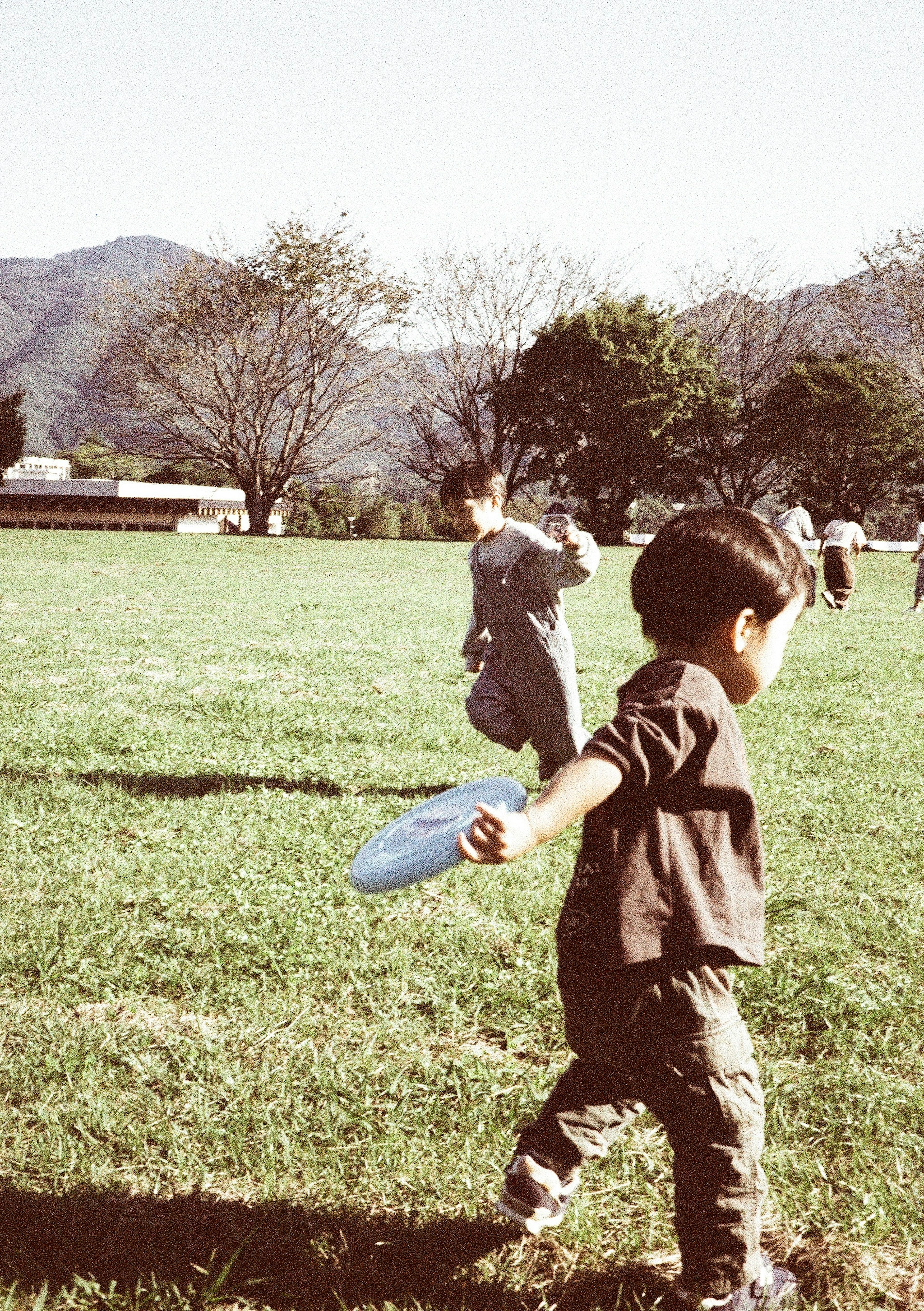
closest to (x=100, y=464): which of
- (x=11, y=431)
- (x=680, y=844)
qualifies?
(x=11, y=431)

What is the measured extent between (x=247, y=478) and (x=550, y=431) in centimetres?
1223

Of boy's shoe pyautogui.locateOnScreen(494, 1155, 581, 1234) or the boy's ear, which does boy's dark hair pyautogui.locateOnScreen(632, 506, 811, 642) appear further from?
boy's shoe pyautogui.locateOnScreen(494, 1155, 581, 1234)

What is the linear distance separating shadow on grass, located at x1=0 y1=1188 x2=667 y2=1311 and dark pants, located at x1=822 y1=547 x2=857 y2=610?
15.4 meters

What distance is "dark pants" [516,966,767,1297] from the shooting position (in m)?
1.96

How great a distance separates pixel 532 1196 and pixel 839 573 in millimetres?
16309

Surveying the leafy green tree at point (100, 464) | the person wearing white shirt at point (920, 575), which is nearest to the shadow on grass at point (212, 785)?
the person wearing white shirt at point (920, 575)

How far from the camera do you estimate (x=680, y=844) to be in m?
1.92

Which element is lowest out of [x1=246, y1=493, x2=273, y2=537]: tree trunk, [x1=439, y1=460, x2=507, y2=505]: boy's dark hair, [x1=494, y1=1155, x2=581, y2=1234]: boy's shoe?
[x1=494, y1=1155, x2=581, y2=1234]: boy's shoe

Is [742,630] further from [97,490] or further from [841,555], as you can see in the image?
[97,490]

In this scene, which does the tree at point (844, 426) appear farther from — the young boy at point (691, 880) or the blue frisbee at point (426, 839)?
the young boy at point (691, 880)

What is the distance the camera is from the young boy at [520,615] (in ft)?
16.9

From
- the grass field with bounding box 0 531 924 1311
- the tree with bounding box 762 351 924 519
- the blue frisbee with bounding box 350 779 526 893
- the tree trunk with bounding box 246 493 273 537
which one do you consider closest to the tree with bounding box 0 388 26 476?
the tree trunk with bounding box 246 493 273 537

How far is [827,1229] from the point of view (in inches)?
93.7

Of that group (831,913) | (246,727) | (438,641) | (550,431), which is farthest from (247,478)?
(831,913)
